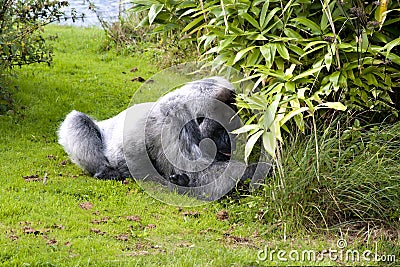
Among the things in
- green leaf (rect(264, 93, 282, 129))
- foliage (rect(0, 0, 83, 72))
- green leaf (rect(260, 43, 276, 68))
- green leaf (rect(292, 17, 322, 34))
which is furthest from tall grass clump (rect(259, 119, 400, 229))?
foliage (rect(0, 0, 83, 72))

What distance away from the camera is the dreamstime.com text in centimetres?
459

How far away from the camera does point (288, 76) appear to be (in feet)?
18.2

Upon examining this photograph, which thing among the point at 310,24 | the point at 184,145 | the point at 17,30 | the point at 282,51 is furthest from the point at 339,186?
the point at 17,30

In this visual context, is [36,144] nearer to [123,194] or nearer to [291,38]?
[123,194]

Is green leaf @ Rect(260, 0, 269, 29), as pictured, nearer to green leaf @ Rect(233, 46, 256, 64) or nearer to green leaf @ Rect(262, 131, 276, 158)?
green leaf @ Rect(233, 46, 256, 64)

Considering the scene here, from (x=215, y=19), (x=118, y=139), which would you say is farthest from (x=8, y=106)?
(x=215, y=19)

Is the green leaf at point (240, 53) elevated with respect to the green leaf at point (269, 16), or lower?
lower

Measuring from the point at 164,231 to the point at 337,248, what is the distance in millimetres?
1415

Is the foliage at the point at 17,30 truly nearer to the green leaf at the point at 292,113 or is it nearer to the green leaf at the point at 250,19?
the green leaf at the point at 250,19

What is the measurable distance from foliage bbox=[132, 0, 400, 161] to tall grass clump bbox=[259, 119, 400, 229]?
34 centimetres

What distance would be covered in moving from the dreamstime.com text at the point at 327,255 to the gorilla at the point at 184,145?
4.39ft

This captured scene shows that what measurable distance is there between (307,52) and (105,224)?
2271 mm

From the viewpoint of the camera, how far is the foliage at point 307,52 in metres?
5.41

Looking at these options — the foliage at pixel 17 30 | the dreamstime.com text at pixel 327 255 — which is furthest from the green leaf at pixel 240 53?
the foliage at pixel 17 30
